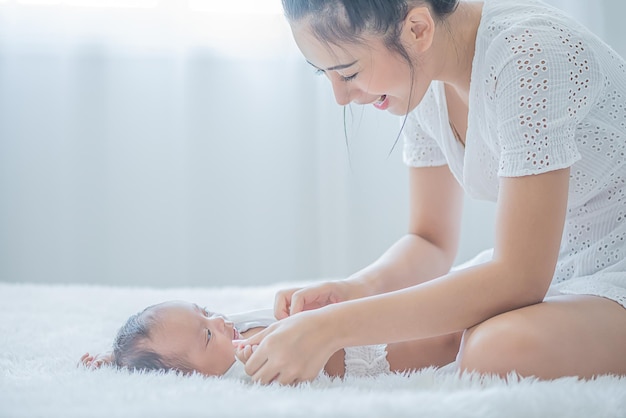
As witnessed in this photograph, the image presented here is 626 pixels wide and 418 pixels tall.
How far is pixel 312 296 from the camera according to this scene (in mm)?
1116

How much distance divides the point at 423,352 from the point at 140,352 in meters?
0.43

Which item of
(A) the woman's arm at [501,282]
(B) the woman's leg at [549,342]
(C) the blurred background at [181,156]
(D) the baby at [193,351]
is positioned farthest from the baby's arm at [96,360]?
(C) the blurred background at [181,156]

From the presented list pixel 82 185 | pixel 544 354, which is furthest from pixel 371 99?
pixel 82 185

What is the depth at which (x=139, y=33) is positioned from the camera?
2.27 meters

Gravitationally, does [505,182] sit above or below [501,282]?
above

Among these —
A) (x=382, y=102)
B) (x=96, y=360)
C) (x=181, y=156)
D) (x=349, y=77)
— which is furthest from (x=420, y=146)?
(x=181, y=156)

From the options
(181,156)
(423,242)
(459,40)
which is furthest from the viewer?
(181,156)

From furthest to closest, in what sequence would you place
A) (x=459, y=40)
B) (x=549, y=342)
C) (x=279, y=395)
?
(x=459, y=40), (x=549, y=342), (x=279, y=395)

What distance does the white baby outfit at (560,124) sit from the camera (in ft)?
3.15

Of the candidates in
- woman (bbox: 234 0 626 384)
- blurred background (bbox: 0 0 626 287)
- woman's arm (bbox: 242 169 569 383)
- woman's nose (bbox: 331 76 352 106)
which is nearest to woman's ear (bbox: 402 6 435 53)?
woman (bbox: 234 0 626 384)

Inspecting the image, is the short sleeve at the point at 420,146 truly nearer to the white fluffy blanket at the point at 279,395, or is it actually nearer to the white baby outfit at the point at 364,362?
the white baby outfit at the point at 364,362

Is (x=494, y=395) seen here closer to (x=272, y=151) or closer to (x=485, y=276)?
(x=485, y=276)

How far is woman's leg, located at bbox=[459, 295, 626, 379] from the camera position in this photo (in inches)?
35.1

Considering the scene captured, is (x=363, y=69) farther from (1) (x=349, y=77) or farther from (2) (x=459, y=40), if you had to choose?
(2) (x=459, y=40)
